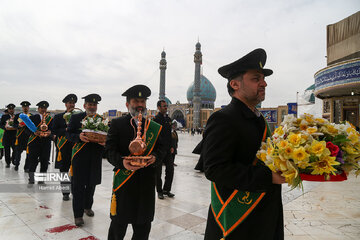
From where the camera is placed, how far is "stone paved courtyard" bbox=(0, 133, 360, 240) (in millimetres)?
3582

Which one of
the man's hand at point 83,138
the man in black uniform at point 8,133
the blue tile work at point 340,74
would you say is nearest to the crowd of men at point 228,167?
the man's hand at point 83,138

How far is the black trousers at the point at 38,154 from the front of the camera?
6.10 metres

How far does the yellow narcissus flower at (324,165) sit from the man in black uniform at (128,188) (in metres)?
1.62

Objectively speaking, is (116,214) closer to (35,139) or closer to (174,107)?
(35,139)

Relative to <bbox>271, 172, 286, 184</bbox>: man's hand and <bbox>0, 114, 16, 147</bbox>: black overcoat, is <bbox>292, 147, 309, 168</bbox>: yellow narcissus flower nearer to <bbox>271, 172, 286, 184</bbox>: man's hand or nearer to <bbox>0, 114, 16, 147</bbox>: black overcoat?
<bbox>271, 172, 286, 184</bbox>: man's hand

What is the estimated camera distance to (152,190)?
276cm

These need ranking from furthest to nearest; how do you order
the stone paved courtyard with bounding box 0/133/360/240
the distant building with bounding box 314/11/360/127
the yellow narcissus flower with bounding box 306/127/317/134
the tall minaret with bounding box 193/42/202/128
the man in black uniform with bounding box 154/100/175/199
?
1. the tall minaret with bounding box 193/42/202/128
2. the distant building with bounding box 314/11/360/127
3. the man in black uniform with bounding box 154/100/175/199
4. the stone paved courtyard with bounding box 0/133/360/240
5. the yellow narcissus flower with bounding box 306/127/317/134

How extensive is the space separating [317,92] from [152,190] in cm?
1744

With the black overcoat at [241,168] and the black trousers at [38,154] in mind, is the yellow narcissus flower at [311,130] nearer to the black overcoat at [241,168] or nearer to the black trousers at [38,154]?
the black overcoat at [241,168]

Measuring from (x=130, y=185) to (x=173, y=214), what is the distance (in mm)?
2094

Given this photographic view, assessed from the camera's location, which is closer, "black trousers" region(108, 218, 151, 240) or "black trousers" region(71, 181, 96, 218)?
"black trousers" region(108, 218, 151, 240)

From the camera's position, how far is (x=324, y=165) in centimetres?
140

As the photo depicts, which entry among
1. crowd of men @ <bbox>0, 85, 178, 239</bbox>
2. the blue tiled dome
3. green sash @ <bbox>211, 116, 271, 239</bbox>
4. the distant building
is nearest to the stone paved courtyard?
crowd of men @ <bbox>0, 85, 178, 239</bbox>

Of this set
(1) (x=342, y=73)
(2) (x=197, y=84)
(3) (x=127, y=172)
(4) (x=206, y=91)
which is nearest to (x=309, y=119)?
(3) (x=127, y=172)
